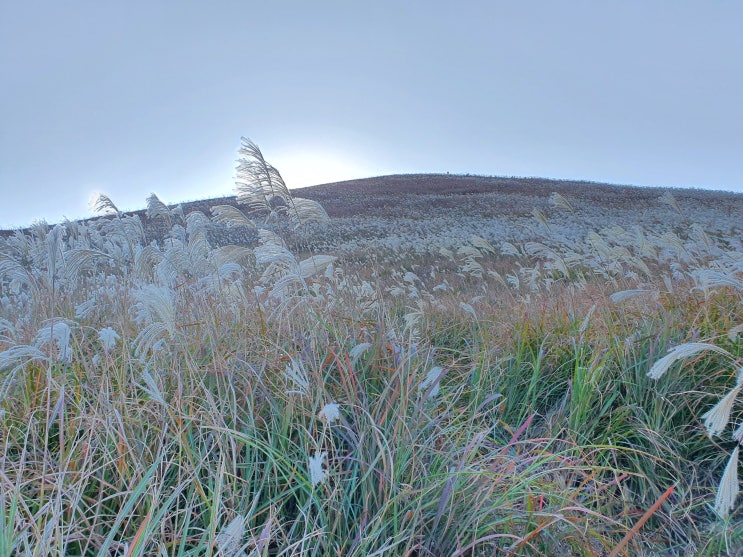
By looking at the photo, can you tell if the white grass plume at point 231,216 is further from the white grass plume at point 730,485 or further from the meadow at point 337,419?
the white grass plume at point 730,485

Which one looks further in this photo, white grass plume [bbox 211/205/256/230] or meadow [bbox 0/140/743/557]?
white grass plume [bbox 211/205/256/230]

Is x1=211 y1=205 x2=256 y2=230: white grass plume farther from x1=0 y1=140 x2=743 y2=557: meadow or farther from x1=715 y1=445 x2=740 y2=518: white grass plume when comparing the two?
x1=715 y1=445 x2=740 y2=518: white grass plume

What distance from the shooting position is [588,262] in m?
5.79

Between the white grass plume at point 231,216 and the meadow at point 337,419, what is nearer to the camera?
the meadow at point 337,419

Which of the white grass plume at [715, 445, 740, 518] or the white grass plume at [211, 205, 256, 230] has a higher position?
the white grass plume at [211, 205, 256, 230]

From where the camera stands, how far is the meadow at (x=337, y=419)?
69.6 inches

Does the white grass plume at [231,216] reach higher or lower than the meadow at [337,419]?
higher

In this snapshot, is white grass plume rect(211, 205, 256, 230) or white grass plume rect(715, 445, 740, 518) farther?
white grass plume rect(211, 205, 256, 230)

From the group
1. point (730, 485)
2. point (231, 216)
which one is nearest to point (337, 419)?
point (730, 485)

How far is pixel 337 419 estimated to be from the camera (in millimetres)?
2404

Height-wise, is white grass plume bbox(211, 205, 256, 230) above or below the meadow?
above

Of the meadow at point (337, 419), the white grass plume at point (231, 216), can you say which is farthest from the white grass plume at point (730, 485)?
the white grass plume at point (231, 216)

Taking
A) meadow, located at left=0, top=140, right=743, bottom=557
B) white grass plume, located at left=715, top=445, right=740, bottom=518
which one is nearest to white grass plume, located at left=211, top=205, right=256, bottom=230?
meadow, located at left=0, top=140, right=743, bottom=557

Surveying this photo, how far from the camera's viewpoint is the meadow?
5.80 feet
